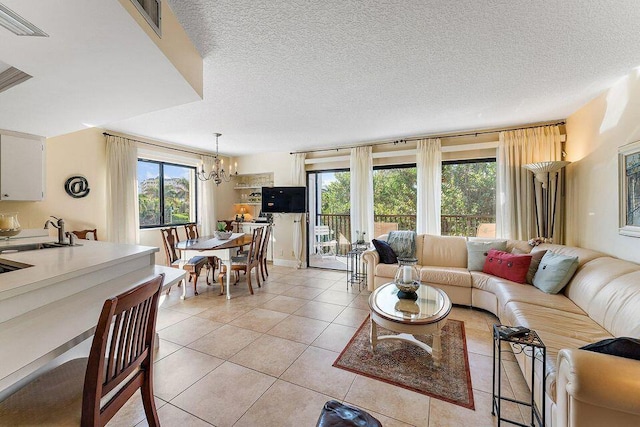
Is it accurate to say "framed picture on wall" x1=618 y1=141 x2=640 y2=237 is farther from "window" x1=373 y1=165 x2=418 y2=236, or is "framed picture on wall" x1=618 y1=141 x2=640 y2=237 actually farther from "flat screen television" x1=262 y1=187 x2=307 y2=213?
"flat screen television" x1=262 y1=187 x2=307 y2=213

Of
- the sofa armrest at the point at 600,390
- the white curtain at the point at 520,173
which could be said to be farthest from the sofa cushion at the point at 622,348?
the white curtain at the point at 520,173

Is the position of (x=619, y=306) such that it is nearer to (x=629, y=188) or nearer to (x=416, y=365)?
(x=629, y=188)

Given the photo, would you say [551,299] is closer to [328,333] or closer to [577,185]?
[577,185]

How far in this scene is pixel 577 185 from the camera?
321cm

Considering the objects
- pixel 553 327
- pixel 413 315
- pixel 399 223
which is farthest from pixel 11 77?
pixel 399 223

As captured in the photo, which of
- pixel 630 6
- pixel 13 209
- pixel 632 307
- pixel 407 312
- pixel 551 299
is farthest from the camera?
pixel 13 209

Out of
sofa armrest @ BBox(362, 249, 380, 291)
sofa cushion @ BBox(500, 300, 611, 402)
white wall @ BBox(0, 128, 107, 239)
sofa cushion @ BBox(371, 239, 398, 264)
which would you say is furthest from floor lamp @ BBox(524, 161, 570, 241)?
white wall @ BBox(0, 128, 107, 239)

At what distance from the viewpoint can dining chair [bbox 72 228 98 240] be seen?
3.69m

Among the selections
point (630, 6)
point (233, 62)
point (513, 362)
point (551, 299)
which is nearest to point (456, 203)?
point (551, 299)

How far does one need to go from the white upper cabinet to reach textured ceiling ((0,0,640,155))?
3.43 ft

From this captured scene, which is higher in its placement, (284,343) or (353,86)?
(353,86)

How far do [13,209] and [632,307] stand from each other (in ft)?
20.0

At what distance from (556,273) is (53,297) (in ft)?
13.2

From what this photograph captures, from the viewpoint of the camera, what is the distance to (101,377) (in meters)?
1.00
